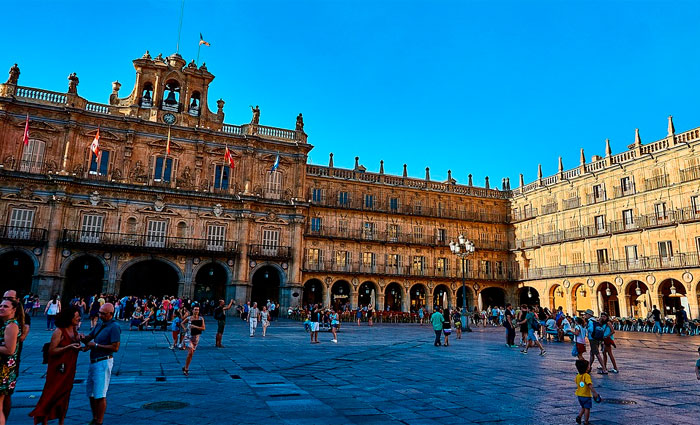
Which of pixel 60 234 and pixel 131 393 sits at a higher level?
pixel 60 234

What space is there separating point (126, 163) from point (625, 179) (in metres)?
36.8

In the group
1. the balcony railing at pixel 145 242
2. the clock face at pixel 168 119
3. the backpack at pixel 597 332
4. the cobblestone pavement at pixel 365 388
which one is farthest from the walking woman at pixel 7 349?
the clock face at pixel 168 119

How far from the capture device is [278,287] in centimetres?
3531

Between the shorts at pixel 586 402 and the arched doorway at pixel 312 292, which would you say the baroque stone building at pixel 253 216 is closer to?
the arched doorway at pixel 312 292

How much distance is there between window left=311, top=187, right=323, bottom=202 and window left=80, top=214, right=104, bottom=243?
54.0 feet

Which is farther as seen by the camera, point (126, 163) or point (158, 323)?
point (126, 163)

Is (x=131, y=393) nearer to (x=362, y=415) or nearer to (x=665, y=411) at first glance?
(x=362, y=415)

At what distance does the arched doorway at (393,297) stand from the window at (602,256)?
54.5 ft

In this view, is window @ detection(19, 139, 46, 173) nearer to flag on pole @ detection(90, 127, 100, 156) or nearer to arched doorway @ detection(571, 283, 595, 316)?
flag on pole @ detection(90, 127, 100, 156)

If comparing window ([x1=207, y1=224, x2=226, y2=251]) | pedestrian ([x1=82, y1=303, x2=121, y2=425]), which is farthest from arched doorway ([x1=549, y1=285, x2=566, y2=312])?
pedestrian ([x1=82, y1=303, x2=121, y2=425])

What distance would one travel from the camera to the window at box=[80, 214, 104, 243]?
1177 inches

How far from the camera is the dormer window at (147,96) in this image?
3356 centimetres

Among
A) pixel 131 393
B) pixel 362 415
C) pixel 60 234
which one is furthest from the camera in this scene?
pixel 60 234

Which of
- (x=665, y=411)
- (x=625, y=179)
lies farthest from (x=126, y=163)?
(x=625, y=179)
